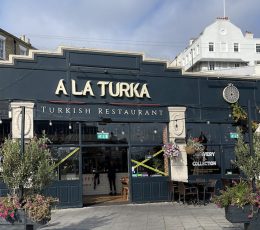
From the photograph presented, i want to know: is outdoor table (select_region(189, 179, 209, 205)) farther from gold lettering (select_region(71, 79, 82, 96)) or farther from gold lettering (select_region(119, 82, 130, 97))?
gold lettering (select_region(71, 79, 82, 96))

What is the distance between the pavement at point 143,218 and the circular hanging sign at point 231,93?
458 cm

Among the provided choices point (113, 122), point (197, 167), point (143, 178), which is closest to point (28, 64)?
point (113, 122)

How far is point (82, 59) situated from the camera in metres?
15.7

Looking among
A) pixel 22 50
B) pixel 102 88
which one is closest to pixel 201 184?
pixel 102 88

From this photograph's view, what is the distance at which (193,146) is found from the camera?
16.3m

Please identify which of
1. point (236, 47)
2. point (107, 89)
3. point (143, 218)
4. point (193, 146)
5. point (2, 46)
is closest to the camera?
point (143, 218)

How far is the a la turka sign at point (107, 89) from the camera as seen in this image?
603 inches

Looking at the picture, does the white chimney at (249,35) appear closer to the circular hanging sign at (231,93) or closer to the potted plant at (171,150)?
the circular hanging sign at (231,93)

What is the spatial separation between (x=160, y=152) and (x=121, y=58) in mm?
3792

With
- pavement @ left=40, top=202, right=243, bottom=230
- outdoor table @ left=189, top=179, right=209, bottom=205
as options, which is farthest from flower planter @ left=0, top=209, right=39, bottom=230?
outdoor table @ left=189, top=179, right=209, bottom=205

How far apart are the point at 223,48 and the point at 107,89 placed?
5588cm

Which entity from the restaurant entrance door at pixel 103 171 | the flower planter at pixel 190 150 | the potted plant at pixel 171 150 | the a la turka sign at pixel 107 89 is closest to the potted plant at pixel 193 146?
the flower planter at pixel 190 150

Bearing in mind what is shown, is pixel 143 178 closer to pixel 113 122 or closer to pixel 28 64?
pixel 113 122

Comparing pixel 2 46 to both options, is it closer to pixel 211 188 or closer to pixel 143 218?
pixel 211 188
